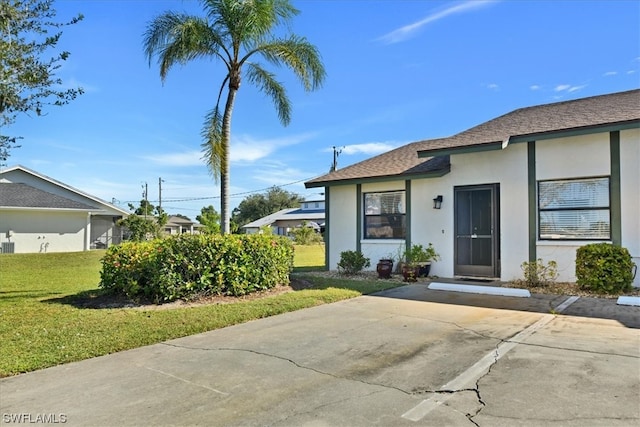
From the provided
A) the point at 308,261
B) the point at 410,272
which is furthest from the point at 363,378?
the point at 308,261

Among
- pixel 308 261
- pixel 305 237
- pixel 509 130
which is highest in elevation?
pixel 509 130

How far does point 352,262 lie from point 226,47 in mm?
6720

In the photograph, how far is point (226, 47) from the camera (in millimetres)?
9734

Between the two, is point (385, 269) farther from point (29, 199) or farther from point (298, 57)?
point (29, 199)

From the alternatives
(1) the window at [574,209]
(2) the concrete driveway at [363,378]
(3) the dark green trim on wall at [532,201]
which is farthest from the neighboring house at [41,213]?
(1) the window at [574,209]

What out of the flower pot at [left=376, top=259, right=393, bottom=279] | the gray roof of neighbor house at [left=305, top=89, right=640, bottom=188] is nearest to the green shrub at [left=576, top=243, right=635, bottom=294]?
the gray roof of neighbor house at [left=305, top=89, right=640, bottom=188]

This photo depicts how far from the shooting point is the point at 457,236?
11039 millimetres

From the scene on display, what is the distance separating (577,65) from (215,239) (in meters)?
10.8

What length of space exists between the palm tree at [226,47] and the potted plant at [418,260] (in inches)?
188

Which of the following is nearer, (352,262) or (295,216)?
(352,262)

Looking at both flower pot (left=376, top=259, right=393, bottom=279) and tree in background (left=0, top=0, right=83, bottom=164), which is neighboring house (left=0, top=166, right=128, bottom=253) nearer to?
tree in background (left=0, top=0, right=83, bottom=164)

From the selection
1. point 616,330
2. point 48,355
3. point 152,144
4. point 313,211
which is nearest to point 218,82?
point 48,355

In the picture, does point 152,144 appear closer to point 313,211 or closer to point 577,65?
point 577,65

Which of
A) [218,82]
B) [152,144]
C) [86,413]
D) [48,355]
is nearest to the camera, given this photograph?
[86,413]
